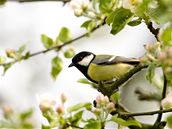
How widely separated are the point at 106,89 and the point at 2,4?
0.80 m

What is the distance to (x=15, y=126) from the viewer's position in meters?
1.48

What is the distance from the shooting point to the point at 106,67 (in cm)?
237

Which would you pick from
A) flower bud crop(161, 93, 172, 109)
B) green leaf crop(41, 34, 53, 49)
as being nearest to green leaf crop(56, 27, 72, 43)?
green leaf crop(41, 34, 53, 49)

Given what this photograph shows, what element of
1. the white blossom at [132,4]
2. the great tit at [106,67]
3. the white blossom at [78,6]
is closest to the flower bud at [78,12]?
the white blossom at [78,6]

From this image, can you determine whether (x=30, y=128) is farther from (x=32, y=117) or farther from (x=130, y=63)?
(x=130, y=63)

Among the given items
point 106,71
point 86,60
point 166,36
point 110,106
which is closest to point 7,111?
point 110,106

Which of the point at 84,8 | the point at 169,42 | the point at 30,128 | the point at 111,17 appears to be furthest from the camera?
the point at 84,8

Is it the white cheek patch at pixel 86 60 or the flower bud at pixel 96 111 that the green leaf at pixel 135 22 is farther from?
the white cheek patch at pixel 86 60

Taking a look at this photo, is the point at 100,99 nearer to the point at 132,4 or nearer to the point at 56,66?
the point at 132,4

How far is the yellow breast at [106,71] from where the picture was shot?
2221 mm

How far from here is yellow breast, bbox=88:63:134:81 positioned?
7.29ft

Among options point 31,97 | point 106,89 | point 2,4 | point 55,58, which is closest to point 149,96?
point 106,89

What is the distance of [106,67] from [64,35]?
33 cm

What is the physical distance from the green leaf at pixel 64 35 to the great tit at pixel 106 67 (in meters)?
0.16
